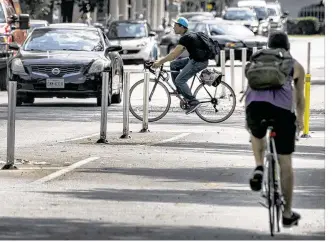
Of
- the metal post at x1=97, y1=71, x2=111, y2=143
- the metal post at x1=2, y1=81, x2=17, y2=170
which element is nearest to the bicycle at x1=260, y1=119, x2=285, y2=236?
the metal post at x1=2, y1=81, x2=17, y2=170

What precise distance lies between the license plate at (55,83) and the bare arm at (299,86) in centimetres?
1497

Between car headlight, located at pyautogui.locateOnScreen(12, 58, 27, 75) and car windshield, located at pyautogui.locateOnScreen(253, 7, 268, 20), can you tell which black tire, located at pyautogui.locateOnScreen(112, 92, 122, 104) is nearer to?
car headlight, located at pyautogui.locateOnScreen(12, 58, 27, 75)

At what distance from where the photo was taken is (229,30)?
48812mm

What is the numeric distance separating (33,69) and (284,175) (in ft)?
51.0

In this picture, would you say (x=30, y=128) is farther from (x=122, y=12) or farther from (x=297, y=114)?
(x=122, y=12)

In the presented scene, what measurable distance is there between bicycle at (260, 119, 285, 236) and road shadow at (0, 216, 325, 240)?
0.18 meters

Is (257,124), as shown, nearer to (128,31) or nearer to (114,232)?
(114,232)

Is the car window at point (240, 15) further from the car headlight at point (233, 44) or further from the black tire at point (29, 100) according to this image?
the black tire at point (29, 100)

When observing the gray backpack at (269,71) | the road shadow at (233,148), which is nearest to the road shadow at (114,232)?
the gray backpack at (269,71)

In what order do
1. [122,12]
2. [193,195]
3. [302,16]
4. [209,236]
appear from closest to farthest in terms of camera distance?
[209,236], [193,195], [122,12], [302,16]

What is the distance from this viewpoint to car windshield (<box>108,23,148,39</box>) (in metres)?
47.5

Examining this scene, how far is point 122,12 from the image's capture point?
74750 millimetres

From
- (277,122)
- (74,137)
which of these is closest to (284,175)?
(277,122)

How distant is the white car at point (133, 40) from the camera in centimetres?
4603
